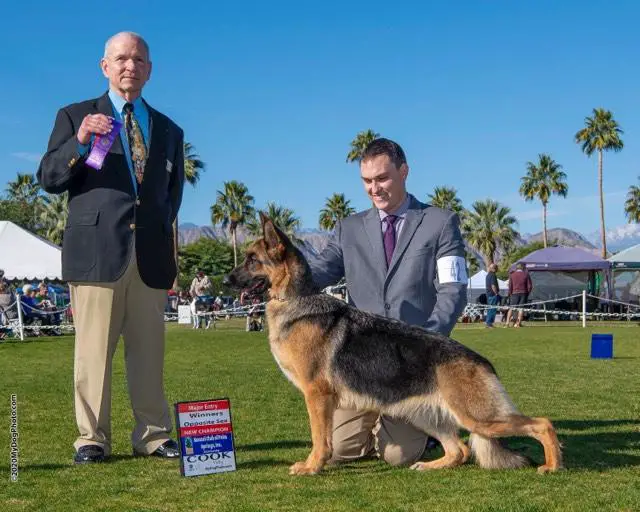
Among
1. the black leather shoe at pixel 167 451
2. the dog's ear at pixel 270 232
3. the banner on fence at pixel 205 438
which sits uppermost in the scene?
the dog's ear at pixel 270 232

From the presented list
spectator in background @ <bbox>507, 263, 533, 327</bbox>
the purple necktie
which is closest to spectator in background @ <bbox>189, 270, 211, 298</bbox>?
spectator in background @ <bbox>507, 263, 533, 327</bbox>

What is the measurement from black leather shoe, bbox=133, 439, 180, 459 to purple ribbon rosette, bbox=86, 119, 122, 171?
2.04 meters

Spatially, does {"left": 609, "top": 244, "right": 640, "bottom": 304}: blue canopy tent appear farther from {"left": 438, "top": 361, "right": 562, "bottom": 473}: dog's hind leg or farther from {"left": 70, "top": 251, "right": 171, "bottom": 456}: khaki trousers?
{"left": 70, "top": 251, "right": 171, "bottom": 456}: khaki trousers

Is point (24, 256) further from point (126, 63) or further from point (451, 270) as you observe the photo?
point (451, 270)

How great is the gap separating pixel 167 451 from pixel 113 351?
2.68 ft

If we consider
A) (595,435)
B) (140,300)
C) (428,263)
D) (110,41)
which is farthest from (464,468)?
(110,41)

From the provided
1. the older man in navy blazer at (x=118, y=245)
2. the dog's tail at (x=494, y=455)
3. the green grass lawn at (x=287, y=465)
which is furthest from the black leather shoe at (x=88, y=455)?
the dog's tail at (x=494, y=455)

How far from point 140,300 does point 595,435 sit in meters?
3.86

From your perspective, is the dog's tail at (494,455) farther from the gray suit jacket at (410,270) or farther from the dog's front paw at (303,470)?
the dog's front paw at (303,470)

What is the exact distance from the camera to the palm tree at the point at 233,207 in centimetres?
7031

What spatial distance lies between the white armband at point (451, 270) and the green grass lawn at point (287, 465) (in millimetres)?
1269

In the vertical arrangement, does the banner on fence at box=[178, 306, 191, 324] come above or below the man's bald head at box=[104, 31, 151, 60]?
below

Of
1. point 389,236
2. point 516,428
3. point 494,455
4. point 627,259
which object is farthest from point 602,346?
point 627,259

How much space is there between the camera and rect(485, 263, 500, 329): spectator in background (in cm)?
2433
